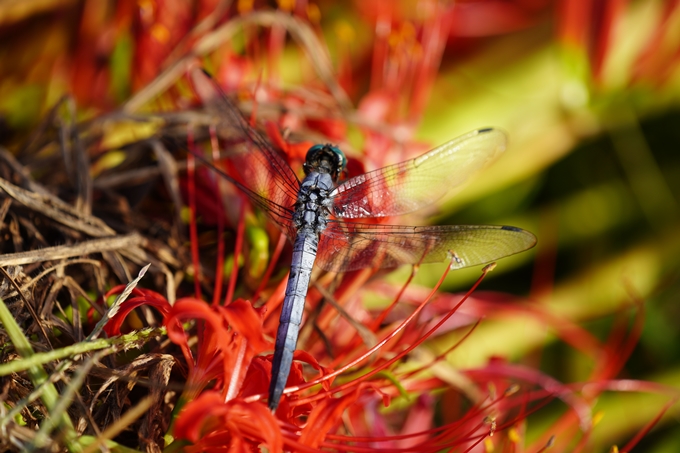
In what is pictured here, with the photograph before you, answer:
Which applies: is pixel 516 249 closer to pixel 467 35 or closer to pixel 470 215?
pixel 470 215

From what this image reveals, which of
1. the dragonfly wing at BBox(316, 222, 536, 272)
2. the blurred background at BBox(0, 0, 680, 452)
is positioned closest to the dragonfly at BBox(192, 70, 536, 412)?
the dragonfly wing at BBox(316, 222, 536, 272)

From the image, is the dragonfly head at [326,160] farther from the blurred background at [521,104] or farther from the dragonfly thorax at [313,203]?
the blurred background at [521,104]

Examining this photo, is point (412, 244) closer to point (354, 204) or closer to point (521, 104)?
point (354, 204)

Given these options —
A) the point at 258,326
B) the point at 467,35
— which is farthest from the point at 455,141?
the point at 467,35

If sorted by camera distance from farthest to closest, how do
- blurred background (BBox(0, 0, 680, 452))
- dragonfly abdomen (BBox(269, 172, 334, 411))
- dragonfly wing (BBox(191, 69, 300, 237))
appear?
blurred background (BBox(0, 0, 680, 452)), dragonfly wing (BBox(191, 69, 300, 237)), dragonfly abdomen (BBox(269, 172, 334, 411))

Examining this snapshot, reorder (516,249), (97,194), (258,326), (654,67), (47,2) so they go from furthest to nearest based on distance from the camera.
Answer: (654,67), (47,2), (97,194), (516,249), (258,326)

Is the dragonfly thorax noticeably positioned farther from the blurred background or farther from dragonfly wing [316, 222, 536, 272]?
the blurred background

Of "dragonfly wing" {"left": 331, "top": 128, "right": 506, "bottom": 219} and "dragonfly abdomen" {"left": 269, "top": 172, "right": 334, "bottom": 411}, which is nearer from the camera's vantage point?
"dragonfly abdomen" {"left": 269, "top": 172, "right": 334, "bottom": 411}
